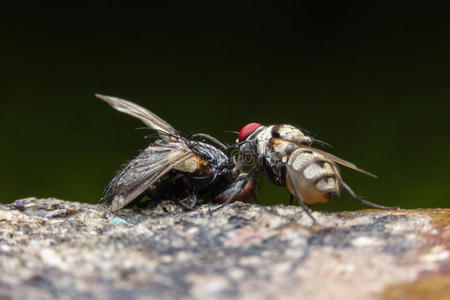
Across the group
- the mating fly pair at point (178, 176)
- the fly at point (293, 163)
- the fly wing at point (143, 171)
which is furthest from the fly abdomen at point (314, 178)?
the fly wing at point (143, 171)

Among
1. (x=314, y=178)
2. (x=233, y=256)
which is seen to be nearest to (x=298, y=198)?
(x=314, y=178)

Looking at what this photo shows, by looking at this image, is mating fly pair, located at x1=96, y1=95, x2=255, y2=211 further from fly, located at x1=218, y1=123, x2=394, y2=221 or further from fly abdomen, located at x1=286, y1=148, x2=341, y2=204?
fly abdomen, located at x1=286, y1=148, x2=341, y2=204

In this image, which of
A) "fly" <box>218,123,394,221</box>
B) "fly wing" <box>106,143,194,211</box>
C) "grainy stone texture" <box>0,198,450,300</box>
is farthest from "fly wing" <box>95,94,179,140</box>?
"grainy stone texture" <box>0,198,450,300</box>

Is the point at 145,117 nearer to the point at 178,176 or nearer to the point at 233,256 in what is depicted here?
the point at 178,176

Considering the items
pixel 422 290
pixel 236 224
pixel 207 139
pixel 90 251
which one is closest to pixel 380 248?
pixel 422 290

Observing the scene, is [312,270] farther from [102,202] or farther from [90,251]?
[102,202]

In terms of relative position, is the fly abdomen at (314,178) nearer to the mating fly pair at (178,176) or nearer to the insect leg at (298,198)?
the insect leg at (298,198)
